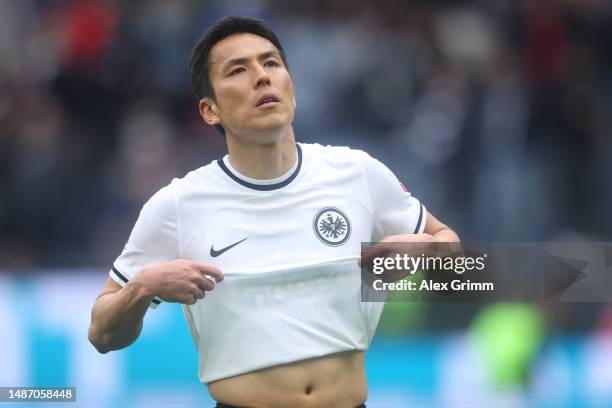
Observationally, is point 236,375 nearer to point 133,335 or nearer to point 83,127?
point 133,335

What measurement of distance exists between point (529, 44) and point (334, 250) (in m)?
6.06

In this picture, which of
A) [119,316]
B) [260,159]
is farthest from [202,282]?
[260,159]

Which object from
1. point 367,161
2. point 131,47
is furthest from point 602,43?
point 367,161

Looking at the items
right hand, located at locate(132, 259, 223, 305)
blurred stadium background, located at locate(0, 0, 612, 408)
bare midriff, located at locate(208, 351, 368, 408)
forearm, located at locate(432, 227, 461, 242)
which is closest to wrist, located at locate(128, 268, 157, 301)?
right hand, located at locate(132, 259, 223, 305)

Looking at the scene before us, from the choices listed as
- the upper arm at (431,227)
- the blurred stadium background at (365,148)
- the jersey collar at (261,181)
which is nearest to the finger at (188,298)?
the jersey collar at (261,181)

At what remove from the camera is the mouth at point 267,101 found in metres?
4.26

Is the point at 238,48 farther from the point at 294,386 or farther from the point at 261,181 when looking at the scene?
the point at 294,386

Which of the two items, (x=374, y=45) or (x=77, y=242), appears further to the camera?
(x=374, y=45)

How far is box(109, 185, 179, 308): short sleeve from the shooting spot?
4.22m

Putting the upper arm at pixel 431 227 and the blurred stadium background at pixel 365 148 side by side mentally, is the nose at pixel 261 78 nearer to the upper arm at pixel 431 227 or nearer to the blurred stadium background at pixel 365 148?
the upper arm at pixel 431 227

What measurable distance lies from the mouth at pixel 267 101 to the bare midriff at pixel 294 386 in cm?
95

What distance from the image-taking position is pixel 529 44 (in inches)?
386

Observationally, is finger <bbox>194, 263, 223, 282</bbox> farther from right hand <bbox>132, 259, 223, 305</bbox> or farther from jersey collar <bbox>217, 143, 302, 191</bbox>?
jersey collar <bbox>217, 143, 302, 191</bbox>

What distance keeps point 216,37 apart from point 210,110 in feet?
0.95
